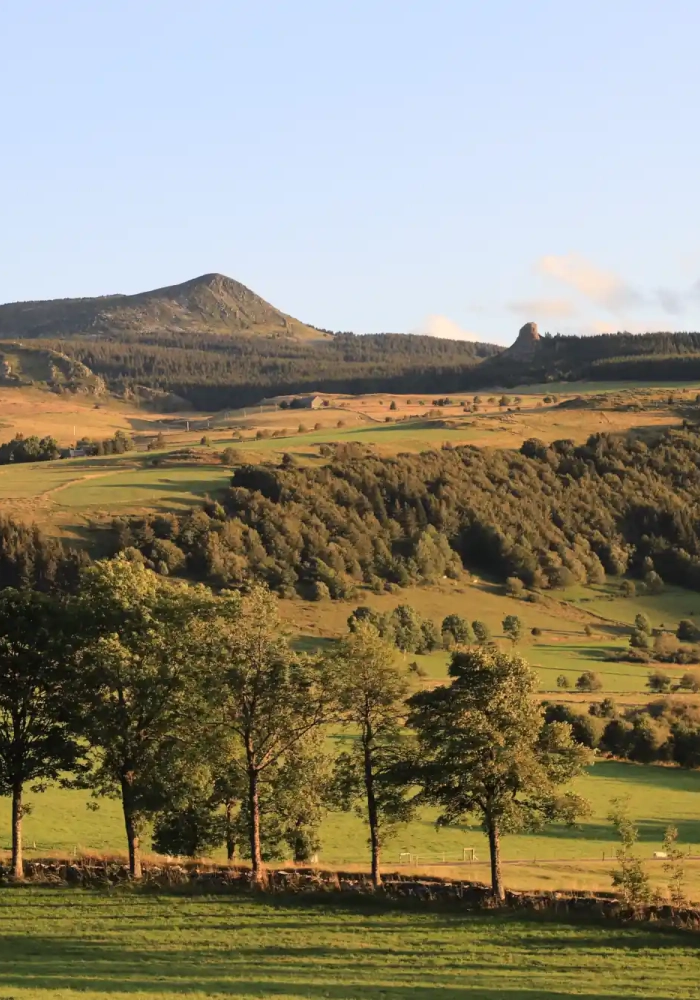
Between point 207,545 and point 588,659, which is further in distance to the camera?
point 207,545

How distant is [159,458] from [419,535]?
2491cm

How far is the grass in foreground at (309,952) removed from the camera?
→ 30781 millimetres

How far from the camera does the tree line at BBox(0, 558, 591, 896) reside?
3984 cm

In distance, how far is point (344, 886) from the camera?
39438 millimetres

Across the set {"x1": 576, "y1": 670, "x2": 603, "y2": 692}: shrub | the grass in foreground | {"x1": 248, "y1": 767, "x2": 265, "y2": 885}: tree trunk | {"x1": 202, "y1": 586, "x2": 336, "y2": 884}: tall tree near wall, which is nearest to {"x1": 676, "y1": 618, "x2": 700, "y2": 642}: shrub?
{"x1": 576, "y1": 670, "x2": 603, "y2": 692}: shrub

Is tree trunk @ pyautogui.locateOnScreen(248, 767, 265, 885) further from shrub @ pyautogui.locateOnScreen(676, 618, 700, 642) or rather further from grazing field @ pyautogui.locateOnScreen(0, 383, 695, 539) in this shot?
shrub @ pyautogui.locateOnScreen(676, 618, 700, 642)

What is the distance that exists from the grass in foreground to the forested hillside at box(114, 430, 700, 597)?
56514mm

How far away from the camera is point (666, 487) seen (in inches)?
5340

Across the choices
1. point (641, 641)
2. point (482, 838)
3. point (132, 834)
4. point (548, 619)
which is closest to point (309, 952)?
point (132, 834)

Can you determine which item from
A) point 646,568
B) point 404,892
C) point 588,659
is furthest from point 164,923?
point 646,568

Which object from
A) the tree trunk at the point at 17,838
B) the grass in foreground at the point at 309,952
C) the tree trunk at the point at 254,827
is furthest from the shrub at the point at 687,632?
the tree trunk at the point at 17,838

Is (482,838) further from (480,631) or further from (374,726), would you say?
(480,631)

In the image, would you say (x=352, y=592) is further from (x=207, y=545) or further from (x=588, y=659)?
(x=588, y=659)

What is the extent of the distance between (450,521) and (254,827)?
76819mm
